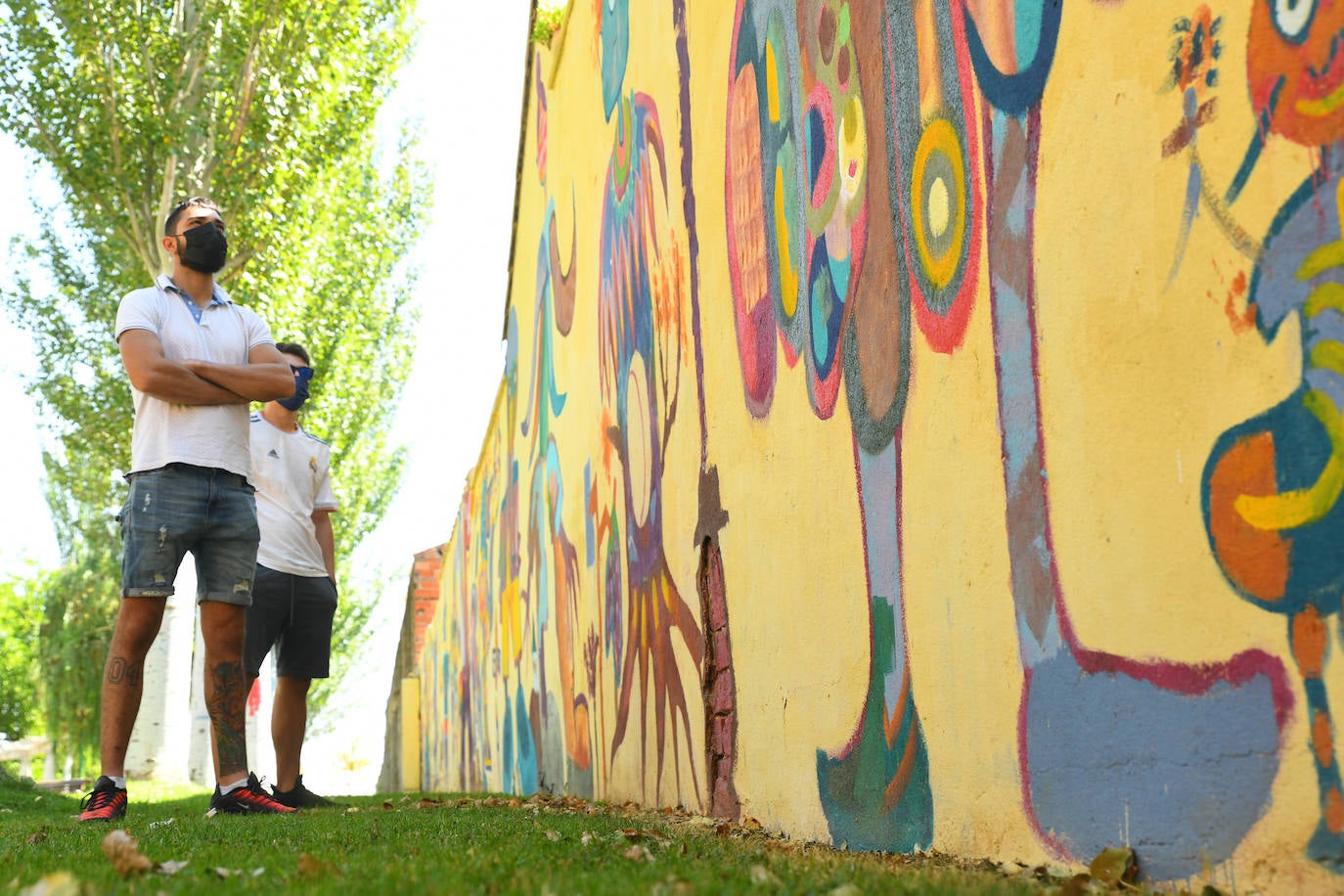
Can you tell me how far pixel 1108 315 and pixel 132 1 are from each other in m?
13.4

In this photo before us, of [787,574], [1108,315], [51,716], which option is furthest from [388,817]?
[51,716]

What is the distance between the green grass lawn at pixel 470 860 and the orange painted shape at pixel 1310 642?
1.45 feet

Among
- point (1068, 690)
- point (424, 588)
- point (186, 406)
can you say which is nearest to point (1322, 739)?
point (1068, 690)

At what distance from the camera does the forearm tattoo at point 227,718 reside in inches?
172

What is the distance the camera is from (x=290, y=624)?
566cm

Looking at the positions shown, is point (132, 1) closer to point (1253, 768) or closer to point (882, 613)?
point (882, 613)

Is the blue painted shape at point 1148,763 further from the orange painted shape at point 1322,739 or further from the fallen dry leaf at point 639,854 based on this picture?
the fallen dry leaf at point 639,854

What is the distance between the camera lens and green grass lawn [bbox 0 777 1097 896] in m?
1.79

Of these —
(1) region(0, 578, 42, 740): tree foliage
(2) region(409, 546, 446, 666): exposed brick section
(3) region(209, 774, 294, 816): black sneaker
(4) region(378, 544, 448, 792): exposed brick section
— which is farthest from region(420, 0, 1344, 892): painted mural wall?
(1) region(0, 578, 42, 740): tree foliage

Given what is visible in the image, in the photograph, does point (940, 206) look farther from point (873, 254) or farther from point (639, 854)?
point (639, 854)

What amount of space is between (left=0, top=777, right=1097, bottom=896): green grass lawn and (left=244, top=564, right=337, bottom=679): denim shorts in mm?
1808

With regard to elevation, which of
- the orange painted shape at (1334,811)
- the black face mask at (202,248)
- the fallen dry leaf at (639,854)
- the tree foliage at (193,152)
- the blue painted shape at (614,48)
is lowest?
the fallen dry leaf at (639,854)

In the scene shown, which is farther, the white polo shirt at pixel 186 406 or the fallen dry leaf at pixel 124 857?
the white polo shirt at pixel 186 406

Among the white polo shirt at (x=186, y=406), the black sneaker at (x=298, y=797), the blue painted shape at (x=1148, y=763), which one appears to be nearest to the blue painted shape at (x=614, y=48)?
the white polo shirt at (x=186, y=406)
